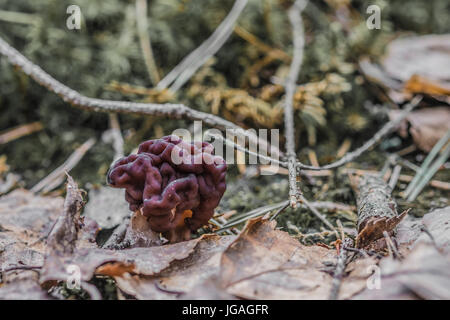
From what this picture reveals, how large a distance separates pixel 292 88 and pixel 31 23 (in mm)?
2146

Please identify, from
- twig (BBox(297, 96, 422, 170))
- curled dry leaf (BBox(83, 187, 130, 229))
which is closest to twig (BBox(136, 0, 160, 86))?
curled dry leaf (BBox(83, 187, 130, 229))

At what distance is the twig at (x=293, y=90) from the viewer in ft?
5.28

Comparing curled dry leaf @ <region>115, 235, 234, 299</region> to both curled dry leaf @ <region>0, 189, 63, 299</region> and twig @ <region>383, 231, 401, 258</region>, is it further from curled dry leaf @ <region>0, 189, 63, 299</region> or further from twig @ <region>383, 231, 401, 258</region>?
twig @ <region>383, 231, 401, 258</region>

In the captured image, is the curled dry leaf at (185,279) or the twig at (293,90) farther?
the twig at (293,90)

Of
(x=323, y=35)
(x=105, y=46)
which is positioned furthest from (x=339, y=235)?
(x=105, y=46)

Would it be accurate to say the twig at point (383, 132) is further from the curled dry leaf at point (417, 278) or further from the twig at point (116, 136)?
the twig at point (116, 136)

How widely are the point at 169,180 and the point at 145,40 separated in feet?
5.88

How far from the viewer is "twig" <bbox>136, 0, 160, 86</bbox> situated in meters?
2.91

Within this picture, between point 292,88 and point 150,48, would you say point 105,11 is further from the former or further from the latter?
point 292,88

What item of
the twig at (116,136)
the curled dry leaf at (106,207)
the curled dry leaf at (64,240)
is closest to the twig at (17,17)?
the twig at (116,136)

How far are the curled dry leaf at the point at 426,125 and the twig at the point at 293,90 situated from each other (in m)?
0.74

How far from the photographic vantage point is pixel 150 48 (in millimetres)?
3027
